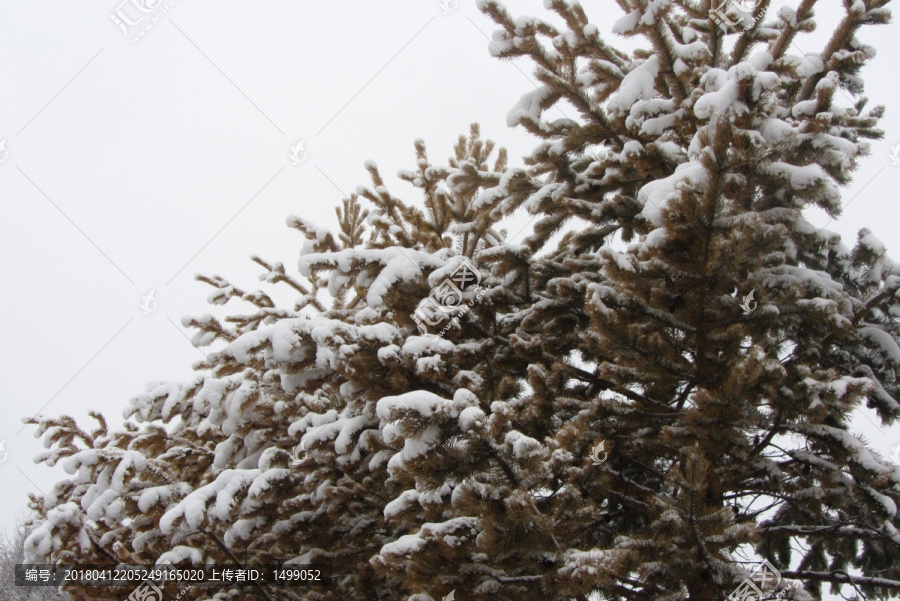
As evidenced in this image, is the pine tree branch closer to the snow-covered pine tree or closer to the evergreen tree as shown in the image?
the snow-covered pine tree

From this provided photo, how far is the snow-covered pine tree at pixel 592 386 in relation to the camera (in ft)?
8.79

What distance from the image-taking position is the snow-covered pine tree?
2678 mm

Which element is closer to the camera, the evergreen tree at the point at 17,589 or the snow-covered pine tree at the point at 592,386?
the snow-covered pine tree at the point at 592,386

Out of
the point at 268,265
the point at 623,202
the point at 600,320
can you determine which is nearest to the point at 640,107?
the point at 623,202

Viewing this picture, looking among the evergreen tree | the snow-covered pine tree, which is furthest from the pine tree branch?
the evergreen tree

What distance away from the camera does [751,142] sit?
299 cm

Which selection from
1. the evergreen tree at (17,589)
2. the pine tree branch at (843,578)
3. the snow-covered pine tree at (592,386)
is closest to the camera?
the snow-covered pine tree at (592,386)

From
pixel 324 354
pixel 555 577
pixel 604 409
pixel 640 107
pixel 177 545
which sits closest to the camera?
pixel 555 577

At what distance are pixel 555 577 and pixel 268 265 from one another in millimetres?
5423

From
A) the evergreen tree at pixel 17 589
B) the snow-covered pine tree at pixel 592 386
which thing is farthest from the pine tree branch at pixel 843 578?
the evergreen tree at pixel 17 589

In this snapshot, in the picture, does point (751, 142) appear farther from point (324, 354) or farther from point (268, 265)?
point (268, 265)

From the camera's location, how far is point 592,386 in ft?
14.8

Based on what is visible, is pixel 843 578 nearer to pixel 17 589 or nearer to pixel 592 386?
pixel 592 386

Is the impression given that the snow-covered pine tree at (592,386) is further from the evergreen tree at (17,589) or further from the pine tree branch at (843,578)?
the evergreen tree at (17,589)
